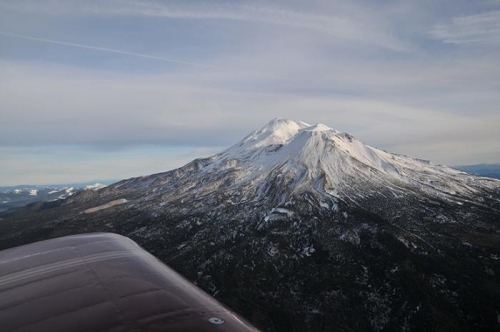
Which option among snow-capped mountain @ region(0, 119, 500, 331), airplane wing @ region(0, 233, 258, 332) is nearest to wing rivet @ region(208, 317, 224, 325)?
airplane wing @ region(0, 233, 258, 332)

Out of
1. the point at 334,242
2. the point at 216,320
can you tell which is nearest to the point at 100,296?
the point at 216,320

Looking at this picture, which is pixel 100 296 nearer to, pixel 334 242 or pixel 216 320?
pixel 216 320

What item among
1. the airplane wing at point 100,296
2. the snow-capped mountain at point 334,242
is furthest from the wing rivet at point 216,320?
the snow-capped mountain at point 334,242

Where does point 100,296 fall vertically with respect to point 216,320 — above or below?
above

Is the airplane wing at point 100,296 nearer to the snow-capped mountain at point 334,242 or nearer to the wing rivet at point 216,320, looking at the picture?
the wing rivet at point 216,320

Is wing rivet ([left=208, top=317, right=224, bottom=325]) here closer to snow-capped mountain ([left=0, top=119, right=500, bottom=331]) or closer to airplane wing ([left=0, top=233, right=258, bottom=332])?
airplane wing ([left=0, top=233, right=258, bottom=332])
